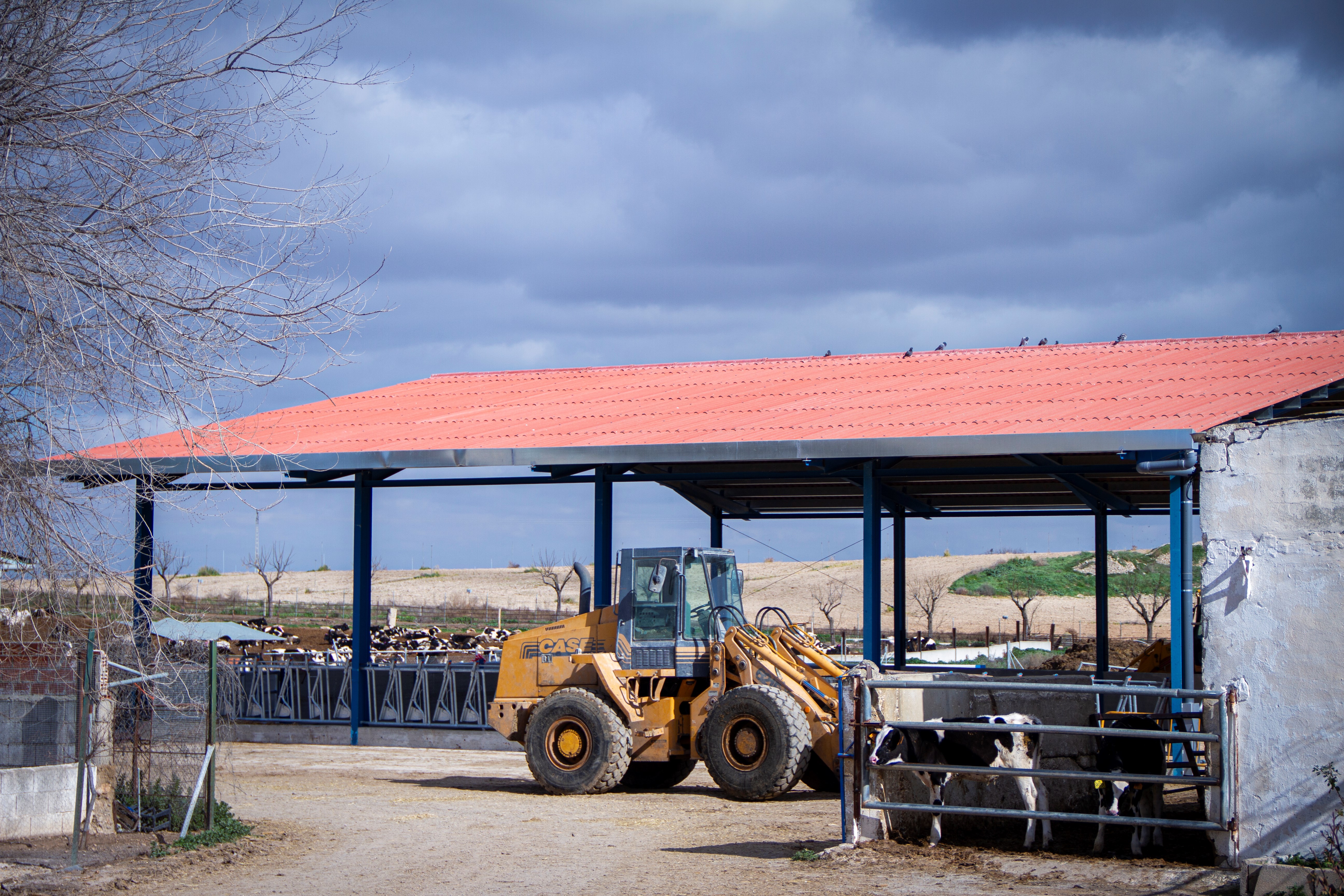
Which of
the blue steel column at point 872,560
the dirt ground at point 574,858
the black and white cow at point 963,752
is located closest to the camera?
the dirt ground at point 574,858

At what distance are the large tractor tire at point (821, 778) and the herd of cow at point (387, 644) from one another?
9351mm

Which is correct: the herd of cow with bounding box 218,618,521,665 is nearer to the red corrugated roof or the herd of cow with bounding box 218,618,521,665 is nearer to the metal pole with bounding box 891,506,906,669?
the red corrugated roof

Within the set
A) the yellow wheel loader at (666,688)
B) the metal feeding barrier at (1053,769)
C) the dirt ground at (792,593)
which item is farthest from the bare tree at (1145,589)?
the metal feeding barrier at (1053,769)

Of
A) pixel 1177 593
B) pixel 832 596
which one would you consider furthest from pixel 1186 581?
pixel 832 596

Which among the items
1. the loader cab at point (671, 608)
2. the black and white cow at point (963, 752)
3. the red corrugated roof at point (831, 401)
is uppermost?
the red corrugated roof at point (831, 401)

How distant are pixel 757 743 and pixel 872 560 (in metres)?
5.91

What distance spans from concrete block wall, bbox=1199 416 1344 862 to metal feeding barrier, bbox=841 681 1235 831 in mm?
112

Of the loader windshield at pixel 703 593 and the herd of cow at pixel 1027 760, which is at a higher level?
the loader windshield at pixel 703 593

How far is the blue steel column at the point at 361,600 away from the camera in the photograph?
70.9 ft

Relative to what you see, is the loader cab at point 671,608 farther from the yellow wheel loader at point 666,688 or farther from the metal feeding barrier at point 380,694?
the metal feeding barrier at point 380,694

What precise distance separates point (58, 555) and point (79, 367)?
131cm

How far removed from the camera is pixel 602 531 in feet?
68.4

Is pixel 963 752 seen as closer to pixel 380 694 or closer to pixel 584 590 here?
pixel 584 590

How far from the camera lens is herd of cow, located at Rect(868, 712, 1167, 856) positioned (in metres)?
10.0
